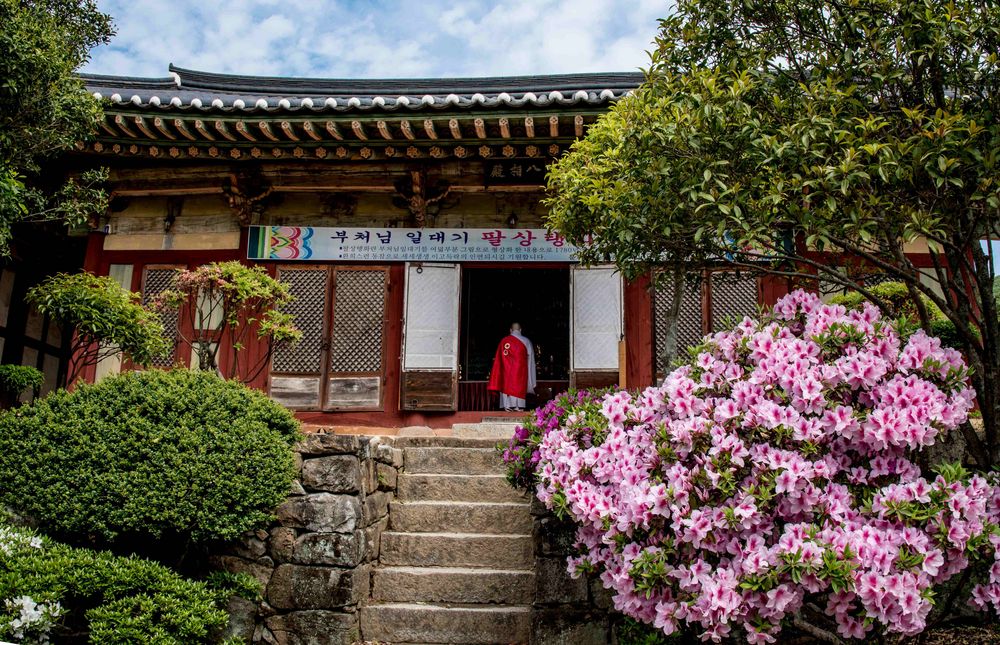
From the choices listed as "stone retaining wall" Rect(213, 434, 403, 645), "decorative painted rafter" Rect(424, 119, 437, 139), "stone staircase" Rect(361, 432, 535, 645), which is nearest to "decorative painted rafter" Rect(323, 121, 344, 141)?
"decorative painted rafter" Rect(424, 119, 437, 139)

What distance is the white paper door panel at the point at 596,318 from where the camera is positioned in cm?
872

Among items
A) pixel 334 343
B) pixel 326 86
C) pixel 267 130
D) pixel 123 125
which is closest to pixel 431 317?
pixel 334 343

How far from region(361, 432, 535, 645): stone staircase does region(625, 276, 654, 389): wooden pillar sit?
120 inches

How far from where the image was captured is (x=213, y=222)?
9289 millimetres

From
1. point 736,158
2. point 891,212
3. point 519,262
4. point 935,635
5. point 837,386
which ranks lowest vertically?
point 935,635

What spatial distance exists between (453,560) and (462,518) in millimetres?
370

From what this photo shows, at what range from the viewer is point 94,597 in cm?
387

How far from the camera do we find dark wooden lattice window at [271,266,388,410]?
8.80m

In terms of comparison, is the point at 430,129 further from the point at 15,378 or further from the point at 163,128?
the point at 15,378

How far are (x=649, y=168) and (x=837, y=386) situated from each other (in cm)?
148

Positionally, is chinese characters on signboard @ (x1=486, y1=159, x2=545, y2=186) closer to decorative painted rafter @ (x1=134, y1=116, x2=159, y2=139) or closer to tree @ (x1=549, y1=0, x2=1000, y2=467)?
decorative painted rafter @ (x1=134, y1=116, x2=159, y2=139)

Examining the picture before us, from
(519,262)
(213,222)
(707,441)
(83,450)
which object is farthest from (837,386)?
(213,222)

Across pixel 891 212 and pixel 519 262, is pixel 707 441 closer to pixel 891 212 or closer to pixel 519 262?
pixel 891 212

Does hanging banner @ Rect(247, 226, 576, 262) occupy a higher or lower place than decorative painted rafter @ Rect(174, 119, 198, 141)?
lower
